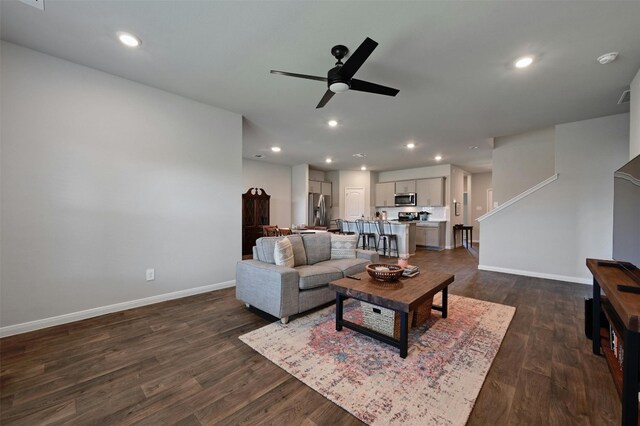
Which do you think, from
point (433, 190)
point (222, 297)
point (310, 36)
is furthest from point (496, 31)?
point (433, 190)

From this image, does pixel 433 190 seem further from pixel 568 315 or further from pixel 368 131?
pixel 568 315

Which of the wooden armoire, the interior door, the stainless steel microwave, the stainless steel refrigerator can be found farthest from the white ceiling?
the interior door

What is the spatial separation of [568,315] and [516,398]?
1984 mm

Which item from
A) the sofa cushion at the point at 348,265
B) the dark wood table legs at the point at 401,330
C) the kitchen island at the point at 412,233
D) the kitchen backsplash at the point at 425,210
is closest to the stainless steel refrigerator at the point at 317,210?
the kitchen island at the point at 412,233

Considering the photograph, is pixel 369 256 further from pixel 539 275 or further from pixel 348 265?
pixel 539 275

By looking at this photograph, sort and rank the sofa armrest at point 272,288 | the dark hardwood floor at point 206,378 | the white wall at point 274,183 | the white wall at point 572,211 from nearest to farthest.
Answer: the dark hardwood floor at point 206,378
the sofa armrest at point 272,288
the white wall at point 572,211
the white wall at point 274,183

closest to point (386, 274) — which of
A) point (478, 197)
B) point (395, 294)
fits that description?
point (395, 294)

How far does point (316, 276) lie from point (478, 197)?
943cm

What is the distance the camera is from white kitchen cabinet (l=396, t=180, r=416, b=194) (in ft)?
27.6

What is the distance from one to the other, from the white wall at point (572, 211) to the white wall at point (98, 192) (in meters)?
5.30

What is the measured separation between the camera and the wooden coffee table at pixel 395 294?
1956mm

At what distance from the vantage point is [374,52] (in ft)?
7.73

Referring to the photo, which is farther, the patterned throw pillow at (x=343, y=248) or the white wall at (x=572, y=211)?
the white wall at (x=572, y=211)

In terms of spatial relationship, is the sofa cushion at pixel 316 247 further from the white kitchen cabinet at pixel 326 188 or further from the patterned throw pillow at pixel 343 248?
the white kitchen cabinet at pixel 326 188
